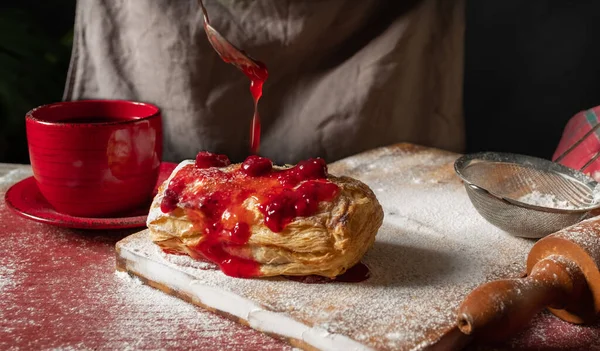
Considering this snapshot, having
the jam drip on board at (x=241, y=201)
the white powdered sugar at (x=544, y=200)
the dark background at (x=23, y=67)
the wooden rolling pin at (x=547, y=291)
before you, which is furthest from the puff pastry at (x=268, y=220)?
the dark background at (x=23, y=67)

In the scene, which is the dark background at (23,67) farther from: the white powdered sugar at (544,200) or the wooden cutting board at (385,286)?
the white powdered sugar at (544,200)

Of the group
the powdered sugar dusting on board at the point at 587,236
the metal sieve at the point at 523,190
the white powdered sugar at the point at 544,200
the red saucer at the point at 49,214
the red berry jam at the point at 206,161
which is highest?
the red berry jam at the point at 206,161

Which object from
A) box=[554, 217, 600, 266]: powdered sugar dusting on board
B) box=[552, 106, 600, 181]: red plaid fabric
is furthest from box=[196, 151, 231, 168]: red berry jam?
box=[552, 106, 600, 181]: red plaid fabric

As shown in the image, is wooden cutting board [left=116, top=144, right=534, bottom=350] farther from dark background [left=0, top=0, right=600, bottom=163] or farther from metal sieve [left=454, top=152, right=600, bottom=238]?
dark background [left=0, top=0, right=600, bottom=163]

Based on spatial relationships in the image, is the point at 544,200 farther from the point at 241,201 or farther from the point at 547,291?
the point at 241,201

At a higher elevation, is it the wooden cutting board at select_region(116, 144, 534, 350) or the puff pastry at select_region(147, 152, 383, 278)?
the puff pastry at select_region(147, 152, 383, 278)
